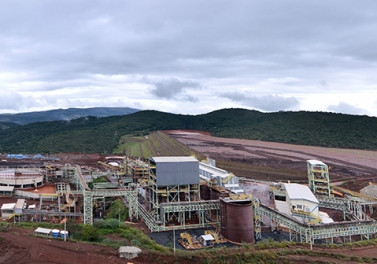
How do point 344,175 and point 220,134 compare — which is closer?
point 344,175

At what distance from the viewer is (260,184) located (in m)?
59.2

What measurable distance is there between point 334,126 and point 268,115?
5076 centimetres

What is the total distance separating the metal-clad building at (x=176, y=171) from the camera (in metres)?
41.4

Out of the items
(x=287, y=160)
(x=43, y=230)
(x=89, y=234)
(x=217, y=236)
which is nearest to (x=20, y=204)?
(x=43, y=230)

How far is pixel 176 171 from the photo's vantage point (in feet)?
138

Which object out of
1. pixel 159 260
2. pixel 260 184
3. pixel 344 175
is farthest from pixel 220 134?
pixel 159 260

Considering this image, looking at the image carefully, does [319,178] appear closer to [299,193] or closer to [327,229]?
[299,193]

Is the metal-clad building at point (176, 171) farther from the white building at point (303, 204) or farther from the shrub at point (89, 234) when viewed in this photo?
the white building at point (303, 204)

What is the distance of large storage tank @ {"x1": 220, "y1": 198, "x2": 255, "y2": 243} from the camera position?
34.5 metres

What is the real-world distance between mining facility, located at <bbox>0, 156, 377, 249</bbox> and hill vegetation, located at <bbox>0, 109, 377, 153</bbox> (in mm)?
60747

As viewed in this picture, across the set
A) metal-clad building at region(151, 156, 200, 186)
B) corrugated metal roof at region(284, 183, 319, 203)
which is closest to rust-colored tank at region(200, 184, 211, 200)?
metal-clad building at region(151, 156, 200, 186)

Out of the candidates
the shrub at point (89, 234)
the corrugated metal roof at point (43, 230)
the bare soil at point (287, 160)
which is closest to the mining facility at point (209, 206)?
the shrub at point (89, 234)

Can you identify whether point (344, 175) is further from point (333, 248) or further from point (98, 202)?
point (98, 202)

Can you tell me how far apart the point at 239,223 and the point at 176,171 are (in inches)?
456
